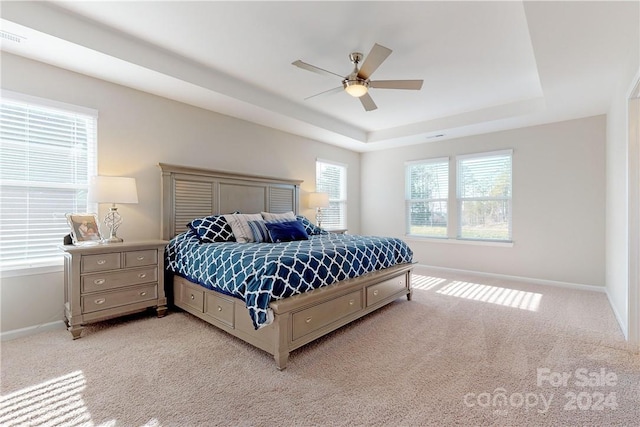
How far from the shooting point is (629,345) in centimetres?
249

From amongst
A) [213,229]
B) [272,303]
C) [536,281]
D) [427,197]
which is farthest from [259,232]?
[536,281]

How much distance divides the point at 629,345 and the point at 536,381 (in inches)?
49.8

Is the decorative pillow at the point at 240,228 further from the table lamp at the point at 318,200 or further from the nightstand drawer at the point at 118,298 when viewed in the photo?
the table lamp at the point at 318,200

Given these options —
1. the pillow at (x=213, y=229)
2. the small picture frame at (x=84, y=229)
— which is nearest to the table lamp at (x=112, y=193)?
the small picture frame at (x=84, y=229)

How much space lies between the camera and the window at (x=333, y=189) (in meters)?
5.84

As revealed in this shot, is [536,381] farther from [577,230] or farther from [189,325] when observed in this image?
[577,230]

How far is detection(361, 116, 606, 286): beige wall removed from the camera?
418 centimetres

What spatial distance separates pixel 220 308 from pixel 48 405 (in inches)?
46.8

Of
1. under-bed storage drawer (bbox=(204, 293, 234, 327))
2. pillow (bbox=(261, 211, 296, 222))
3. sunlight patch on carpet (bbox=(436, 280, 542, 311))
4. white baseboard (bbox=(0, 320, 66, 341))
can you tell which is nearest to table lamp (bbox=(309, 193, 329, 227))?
pillow (bbox=(261, 211, 296, 222))

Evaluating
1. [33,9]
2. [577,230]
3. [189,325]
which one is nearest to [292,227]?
[189,325]

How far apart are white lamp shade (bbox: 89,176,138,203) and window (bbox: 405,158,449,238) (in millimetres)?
4808

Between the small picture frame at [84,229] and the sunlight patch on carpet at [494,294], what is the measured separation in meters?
4.14

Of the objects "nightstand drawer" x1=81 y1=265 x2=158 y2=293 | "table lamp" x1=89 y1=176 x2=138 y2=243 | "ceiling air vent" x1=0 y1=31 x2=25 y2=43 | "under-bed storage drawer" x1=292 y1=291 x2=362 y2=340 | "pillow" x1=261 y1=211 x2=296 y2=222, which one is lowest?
"under-bed storage drawer" x1=292 y1=291 x2=362 y2=340

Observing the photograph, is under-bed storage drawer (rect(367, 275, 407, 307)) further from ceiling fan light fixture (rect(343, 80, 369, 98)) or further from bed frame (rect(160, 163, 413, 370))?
ceiling fan light fixture (rect(343, 80, 369, 98))
